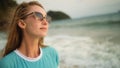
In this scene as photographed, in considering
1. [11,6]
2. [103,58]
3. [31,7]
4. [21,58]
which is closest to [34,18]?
[31,7]

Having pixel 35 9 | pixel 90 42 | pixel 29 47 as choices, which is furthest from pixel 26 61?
pixel 90 42

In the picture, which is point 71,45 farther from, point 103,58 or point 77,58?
point 103,58

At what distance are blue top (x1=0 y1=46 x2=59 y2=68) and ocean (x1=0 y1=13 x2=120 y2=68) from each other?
0.89 metres

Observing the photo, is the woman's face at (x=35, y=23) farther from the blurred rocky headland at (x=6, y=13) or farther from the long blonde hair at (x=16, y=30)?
the blurred rocky headland at (x=6, y=13)

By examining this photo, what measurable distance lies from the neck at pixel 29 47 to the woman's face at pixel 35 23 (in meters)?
0.04

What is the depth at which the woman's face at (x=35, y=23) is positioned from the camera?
1193mm

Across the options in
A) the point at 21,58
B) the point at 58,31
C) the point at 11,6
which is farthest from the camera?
the point at 58,31

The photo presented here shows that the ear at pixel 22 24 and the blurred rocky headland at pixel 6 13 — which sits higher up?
the blurred rocky headland at pixel 6 13

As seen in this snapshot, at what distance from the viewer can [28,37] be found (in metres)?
1.23

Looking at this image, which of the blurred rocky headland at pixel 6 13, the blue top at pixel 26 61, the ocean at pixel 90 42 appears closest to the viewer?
the blue top at pixel 26 61

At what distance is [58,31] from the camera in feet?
7.09

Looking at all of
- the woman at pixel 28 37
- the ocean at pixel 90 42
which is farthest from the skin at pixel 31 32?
the ocean at pixel 90 42

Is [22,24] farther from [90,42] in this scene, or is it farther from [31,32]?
[90,42]

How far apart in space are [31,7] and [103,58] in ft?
3.66
